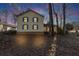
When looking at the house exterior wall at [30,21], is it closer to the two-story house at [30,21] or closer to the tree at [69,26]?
the two-story house at [30,21]

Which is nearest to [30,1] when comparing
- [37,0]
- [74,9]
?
[37,0]

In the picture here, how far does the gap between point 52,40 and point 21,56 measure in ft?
1.35

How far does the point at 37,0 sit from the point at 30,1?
0.27ft

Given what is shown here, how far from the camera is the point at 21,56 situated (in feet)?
23.6

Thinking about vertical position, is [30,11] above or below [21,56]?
above

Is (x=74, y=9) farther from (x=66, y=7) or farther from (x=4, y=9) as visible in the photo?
(x=4, y=9)

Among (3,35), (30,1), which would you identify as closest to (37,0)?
(30,1)

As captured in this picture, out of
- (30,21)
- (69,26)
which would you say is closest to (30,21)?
(30,21)

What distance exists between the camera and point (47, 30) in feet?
23.7

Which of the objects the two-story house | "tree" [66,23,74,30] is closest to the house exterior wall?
the two-story house

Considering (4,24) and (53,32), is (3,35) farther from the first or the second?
(53,32)

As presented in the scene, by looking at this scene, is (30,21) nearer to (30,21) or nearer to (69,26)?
(30,21)

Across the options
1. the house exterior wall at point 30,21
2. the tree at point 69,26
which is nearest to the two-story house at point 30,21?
the house exterior wall at point 30,21

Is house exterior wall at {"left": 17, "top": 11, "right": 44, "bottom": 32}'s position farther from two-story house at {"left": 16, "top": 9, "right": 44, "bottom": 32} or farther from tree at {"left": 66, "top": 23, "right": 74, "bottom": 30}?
tree at {"left": 66, "top": 23, "right": 74, "bottom": 30}
